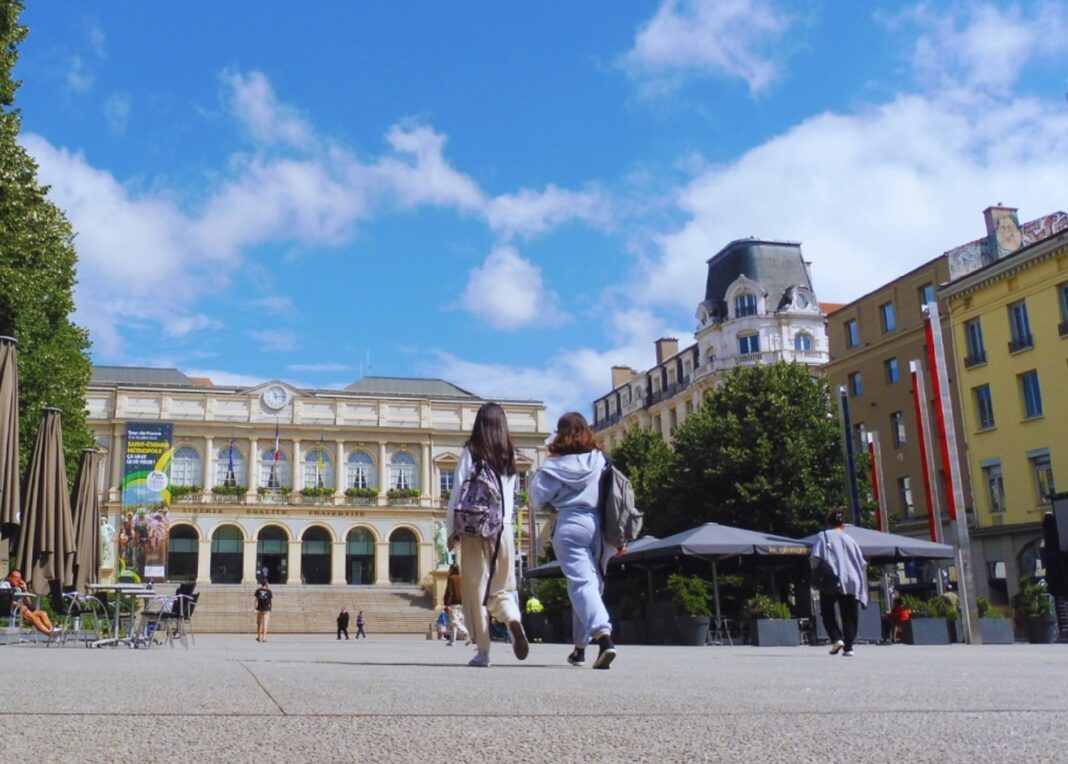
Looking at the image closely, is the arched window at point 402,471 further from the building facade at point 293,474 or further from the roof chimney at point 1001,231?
the roof chimney at point 1001,231

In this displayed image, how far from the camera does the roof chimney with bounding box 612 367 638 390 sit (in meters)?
78.6

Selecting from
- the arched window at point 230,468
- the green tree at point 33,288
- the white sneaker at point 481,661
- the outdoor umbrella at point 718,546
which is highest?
the arched window at point 230,468

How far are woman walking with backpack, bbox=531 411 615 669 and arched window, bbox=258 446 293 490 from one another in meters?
60.6

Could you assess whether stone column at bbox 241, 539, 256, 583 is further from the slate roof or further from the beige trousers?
the beige trousers

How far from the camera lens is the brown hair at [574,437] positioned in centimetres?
754

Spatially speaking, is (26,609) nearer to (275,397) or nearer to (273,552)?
(273,552)

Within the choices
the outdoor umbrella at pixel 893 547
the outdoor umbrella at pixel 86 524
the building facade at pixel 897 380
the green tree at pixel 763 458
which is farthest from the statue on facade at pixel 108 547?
the outdoor umbrella at pixel 893 547

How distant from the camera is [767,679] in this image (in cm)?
592

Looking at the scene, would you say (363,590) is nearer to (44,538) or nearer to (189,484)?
(189,484)

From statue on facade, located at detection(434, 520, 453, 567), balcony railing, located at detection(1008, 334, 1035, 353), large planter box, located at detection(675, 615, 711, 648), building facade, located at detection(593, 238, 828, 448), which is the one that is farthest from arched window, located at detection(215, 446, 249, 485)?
large planter box, located at detection(675, 615, 711, 648)

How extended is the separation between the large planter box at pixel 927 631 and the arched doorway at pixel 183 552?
5274 centimetres

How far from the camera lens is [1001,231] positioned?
40.9 meters

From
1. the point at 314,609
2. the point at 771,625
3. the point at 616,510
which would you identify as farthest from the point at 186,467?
the point at 616,510

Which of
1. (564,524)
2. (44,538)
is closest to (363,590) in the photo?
(44,538)
